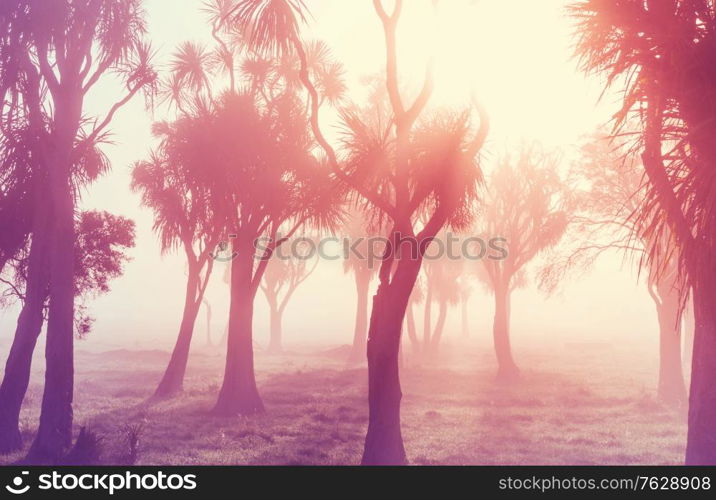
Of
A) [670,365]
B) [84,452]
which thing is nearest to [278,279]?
[670,365]

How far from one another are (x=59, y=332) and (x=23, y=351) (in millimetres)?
1895

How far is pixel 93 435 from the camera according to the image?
10852 millimetres

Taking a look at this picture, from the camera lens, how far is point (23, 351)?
42.3 ft

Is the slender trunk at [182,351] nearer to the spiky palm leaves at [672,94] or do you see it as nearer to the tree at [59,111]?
the tree at [59,111]

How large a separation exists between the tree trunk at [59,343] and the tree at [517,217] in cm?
2108

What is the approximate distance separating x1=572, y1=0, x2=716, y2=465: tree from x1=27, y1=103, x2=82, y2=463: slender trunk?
10.2m

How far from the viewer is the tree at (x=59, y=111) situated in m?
11.7

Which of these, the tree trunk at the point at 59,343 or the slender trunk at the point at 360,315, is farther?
the slender trunk at the point at 360,315

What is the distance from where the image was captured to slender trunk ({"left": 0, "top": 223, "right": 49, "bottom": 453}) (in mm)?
12680

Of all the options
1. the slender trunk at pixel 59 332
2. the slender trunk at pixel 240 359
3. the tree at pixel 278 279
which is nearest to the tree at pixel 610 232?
the slender trunk at pixel 240 359
